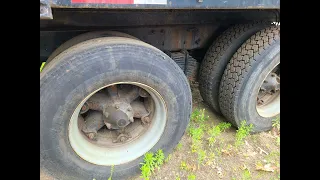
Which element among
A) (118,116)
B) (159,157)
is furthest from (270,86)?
(118,116)

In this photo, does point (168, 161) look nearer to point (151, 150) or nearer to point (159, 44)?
point (151, 150)

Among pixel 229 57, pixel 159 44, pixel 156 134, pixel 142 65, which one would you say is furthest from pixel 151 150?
pixel 229 57

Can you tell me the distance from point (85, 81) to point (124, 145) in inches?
28.1

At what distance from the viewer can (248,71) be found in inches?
112

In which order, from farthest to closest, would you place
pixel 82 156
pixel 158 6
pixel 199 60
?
pixel 199 60, pixel 82 156, pixel 158 6

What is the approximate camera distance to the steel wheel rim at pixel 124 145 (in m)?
2.29

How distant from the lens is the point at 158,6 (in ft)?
6.38

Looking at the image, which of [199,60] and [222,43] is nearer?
[222,43]

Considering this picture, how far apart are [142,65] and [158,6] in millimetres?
448

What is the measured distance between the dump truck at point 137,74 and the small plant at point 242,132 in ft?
0.16

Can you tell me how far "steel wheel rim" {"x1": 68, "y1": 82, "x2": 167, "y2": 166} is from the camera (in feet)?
7.50

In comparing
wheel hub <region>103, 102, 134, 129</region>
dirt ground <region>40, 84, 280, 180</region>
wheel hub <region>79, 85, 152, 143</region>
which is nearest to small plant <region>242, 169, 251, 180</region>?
dirt ground <region>40, 84, 280, 180</region>

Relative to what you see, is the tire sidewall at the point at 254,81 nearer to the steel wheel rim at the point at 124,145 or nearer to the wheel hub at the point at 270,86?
the wheel hub at the point at 270,86

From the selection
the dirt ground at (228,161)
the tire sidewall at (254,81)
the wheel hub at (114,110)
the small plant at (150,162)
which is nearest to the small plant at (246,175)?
the dirt ground at (228,161)
